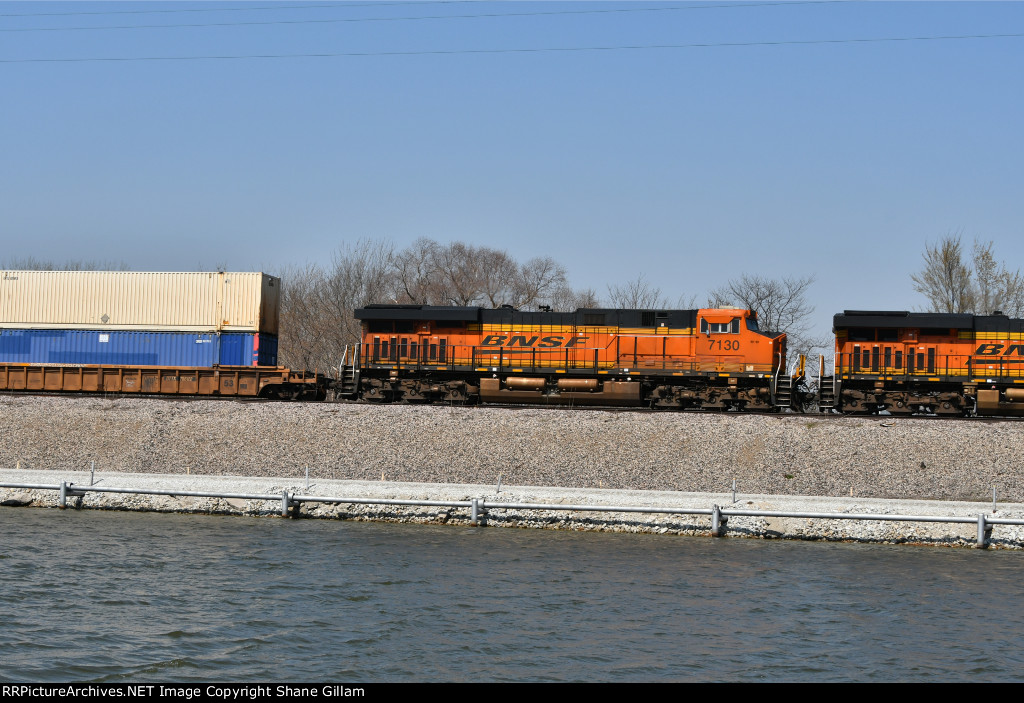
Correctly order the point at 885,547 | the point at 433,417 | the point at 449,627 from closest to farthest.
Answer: the point at 449,627, the point at 885,547, the point at 433,417

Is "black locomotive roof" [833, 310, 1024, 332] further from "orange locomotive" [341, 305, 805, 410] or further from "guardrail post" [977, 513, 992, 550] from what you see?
"guardrail post" [977, 513, 992, 550]

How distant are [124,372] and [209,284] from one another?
152 inches

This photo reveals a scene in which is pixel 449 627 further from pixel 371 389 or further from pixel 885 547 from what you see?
pixel 371 389

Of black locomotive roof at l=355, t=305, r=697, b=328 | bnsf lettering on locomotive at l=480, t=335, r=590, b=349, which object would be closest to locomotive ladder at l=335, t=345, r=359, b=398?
black locomotive roof at l=355, t=305, r=697, b=328

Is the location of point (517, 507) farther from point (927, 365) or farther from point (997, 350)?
point (997, 350)

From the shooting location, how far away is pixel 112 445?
25047mm

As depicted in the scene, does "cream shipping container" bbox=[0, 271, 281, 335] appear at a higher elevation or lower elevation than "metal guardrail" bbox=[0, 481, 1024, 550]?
higher

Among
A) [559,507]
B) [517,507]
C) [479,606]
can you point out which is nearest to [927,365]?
[559,507]

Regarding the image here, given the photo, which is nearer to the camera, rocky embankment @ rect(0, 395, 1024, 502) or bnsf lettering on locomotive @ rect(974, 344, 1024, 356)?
rocky embankment @ rect(0, 395, 1024, 502)

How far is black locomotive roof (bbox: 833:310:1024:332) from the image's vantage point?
93.6 feet

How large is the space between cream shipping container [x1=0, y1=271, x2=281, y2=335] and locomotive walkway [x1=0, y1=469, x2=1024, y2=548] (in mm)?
11676

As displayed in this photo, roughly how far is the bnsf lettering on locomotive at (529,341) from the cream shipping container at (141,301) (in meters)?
7.49

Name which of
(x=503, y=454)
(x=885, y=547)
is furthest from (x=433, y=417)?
(x=885, y=547)

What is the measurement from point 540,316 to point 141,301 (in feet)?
43.0
